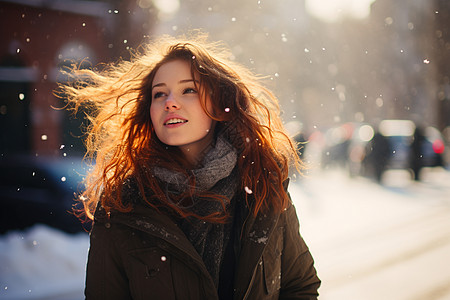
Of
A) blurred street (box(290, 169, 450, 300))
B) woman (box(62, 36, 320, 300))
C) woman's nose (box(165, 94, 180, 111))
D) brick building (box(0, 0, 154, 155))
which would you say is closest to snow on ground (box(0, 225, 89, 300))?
woman (box(62, 36, 320, 300))

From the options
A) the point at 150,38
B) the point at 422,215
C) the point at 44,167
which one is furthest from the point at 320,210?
the point at 150,38

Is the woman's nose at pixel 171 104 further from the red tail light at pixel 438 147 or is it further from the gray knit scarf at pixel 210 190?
the red tail light at pixel 438 147

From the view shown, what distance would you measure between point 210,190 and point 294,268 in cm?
56

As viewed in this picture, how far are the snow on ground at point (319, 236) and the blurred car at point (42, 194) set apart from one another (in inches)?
13.4

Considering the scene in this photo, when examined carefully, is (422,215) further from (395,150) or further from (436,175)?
(436,175)

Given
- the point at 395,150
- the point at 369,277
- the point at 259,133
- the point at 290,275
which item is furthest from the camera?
the point at 395,150

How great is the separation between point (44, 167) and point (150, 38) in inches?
186

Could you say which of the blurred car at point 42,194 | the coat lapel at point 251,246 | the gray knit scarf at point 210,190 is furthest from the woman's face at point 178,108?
the blurred car at point 42,194

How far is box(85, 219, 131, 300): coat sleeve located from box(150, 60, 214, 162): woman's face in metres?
0.52

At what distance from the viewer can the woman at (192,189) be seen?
5.23ft

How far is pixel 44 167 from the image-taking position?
A: 7.32 m

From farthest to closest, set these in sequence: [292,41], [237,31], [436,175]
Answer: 1. [292,41]
2. [237,31]
3. [436,175]

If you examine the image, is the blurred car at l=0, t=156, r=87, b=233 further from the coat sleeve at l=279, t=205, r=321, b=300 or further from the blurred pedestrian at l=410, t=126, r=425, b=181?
the blurred pedestrian at l=410, t=126, r=425, b=181

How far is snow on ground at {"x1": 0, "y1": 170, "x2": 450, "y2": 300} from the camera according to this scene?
4266 millimetres
